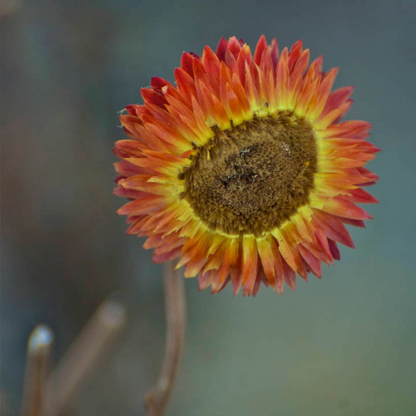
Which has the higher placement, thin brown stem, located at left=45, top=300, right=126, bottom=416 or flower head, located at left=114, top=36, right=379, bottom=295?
flower head, located at left=114, top=36, right=379, bottom=295

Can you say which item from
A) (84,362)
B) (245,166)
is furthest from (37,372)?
(245,166)

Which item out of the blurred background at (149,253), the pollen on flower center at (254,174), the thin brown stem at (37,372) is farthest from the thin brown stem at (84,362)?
the pollen on flower center at (254,174)

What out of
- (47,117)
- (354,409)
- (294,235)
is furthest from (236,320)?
(47,117)

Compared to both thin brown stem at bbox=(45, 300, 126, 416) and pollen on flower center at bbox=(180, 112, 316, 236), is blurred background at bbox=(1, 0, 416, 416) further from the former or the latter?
pollen on flower center at bbox=(180, 112, 316, 236)

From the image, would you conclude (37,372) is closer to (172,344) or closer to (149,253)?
(172,344)

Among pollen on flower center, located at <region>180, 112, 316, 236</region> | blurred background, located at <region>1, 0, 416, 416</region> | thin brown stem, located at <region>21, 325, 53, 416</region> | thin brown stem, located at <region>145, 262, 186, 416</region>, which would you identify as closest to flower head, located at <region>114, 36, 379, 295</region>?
pollen on flower center, located at <region>180, 112, 316, 236</region>

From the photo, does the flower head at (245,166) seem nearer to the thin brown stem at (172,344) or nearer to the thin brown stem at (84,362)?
the thin brown stem at (172,344)

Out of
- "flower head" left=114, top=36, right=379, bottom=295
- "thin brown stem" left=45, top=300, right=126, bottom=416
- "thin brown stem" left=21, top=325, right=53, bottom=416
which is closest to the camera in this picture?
"flower head" left=114, top=36, right=379, bottom=295

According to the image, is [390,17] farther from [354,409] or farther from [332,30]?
[354,409]
